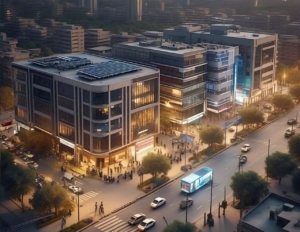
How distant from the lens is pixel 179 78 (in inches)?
2085

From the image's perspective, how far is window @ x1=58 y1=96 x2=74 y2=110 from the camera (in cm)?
4523

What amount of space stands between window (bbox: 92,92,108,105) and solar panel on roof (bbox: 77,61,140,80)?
2.43 metres

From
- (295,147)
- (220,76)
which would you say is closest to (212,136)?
(295,147)

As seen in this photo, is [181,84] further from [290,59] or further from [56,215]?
[290,59]

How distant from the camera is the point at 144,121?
47875 millimetres

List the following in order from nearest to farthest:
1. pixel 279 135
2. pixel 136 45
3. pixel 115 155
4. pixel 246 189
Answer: pixel 246 189 < pixel 115 155 < pixel 279 135 < pixel 136 45

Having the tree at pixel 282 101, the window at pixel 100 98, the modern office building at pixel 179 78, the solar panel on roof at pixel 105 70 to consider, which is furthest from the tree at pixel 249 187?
the tree at pixel 282 101

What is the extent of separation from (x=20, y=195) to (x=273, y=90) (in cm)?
4967

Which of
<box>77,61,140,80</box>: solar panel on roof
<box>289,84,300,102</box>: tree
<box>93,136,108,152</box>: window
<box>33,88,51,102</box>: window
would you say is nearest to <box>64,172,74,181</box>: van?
<box>93,136,108,152</box>: window

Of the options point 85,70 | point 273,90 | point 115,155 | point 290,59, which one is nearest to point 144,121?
point 115,155

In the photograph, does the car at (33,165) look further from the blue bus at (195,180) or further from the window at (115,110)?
the blue bus at (195,180)

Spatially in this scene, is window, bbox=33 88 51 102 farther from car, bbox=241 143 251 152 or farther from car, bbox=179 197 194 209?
car, bbox=241 143 251 152

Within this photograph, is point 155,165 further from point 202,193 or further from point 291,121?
point 291,121

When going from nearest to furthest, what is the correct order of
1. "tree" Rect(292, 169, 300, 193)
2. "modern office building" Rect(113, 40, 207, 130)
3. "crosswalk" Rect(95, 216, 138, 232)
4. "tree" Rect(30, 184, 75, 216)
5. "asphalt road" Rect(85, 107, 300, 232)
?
"crosswalk" Rect(95, 216, 138, 232)
"tree" Rect(30, 184, 75, 216)
"asphalt road" Rect(85, 107, 300, 232)
"tree" Rect(292, 169, 300, 193)
"modern office building" Rect(113, 40, 207, 130)
